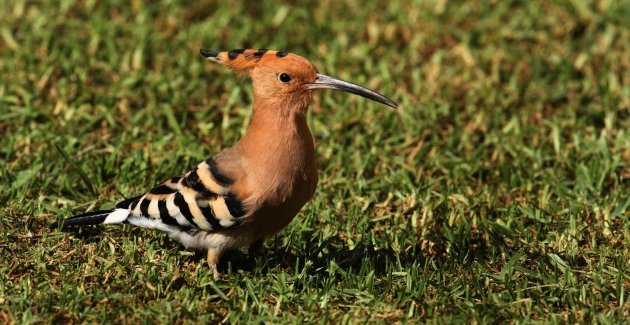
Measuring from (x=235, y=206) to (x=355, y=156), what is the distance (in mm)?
1696

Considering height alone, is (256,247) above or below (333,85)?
below

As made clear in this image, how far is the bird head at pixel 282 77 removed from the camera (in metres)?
4.19

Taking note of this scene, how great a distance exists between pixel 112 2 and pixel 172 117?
66.9 inches

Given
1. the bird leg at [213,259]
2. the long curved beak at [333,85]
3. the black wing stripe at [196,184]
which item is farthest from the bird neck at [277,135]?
the bird leg at [213,259]

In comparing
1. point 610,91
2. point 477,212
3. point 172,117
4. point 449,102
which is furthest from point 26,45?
point 610,91

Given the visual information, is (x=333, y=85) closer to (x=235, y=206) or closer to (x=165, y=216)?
(x=235, y=206)

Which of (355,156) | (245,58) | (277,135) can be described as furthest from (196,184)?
(355,156)

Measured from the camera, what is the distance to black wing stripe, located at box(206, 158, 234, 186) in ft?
13.6

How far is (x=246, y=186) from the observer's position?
407 centimetres

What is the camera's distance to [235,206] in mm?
4059

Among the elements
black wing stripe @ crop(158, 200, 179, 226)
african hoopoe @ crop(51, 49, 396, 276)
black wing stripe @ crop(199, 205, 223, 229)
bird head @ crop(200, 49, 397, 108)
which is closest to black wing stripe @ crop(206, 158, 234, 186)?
african hoopoe @ crop(51, 49, 396, 276)

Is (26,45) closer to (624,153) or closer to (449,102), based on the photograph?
(449,102)

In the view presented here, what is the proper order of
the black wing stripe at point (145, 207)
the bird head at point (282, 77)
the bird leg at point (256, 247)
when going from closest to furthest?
1. the bird head at point (282, 77)
2. the black wing stripe at point (145, 207)
3. the bird leg at point (256, 247)

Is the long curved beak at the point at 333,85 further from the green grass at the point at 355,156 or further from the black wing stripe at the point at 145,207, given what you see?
the black wing stripe at the point at 145,207
